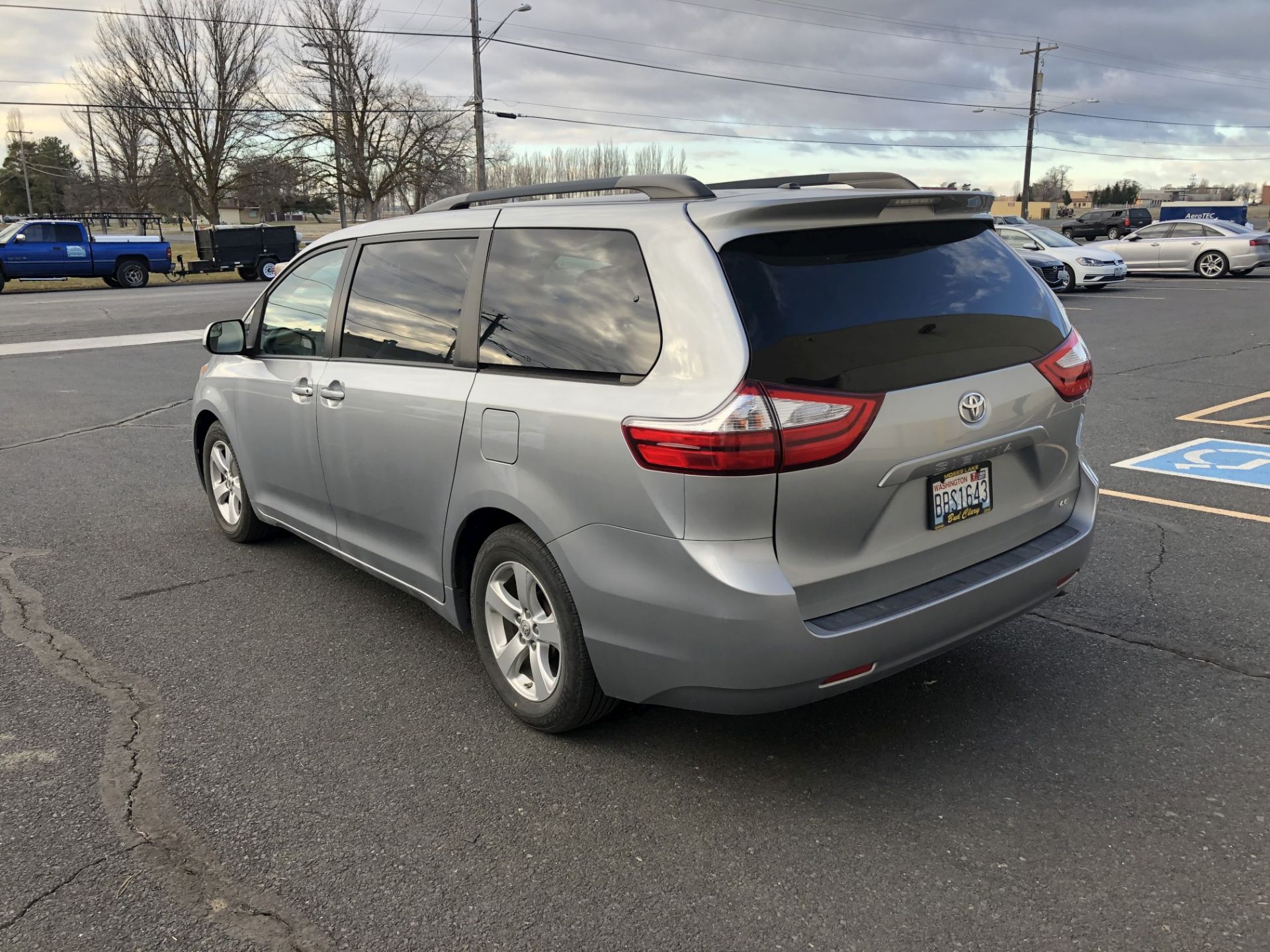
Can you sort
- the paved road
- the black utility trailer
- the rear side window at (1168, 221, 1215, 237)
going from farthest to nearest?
the black utility trailer, the rear side window at (1168, 221, 1215, 237), the paved road

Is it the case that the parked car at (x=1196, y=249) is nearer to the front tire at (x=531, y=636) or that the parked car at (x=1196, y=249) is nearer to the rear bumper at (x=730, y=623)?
the rear bumper at (x=730, y=623)

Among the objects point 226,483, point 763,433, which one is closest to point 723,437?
point 763,433

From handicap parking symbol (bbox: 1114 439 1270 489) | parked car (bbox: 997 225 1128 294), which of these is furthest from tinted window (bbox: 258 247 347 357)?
parked car (bbox: 997 225 1128 294)

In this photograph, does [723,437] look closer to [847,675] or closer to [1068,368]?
[847,675]

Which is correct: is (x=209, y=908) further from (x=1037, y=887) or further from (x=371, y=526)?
(x=1037, y=887)

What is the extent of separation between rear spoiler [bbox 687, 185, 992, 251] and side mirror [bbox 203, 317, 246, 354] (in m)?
3.07

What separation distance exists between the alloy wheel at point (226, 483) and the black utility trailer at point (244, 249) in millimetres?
29910

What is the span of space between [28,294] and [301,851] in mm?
30550

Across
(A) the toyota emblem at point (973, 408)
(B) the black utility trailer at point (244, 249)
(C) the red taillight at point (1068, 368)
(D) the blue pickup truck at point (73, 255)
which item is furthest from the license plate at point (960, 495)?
(B) the black utility trailer at point (244, 249)

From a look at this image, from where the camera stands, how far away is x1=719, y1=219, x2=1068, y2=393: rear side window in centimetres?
282

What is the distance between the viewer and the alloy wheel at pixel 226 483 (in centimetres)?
550

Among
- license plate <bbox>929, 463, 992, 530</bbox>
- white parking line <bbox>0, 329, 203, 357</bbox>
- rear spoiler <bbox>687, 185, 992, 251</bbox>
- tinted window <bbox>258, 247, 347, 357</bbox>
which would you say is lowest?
white parking line <bbox>0, 329, 203, 357</bbox>

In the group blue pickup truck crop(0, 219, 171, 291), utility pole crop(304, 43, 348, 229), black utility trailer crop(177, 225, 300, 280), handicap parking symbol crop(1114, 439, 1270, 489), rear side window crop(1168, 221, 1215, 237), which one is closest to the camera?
handicap parking symbol crop(1114, 439, 1270, 489)

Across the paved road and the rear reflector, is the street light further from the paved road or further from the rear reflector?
the rear reflector
